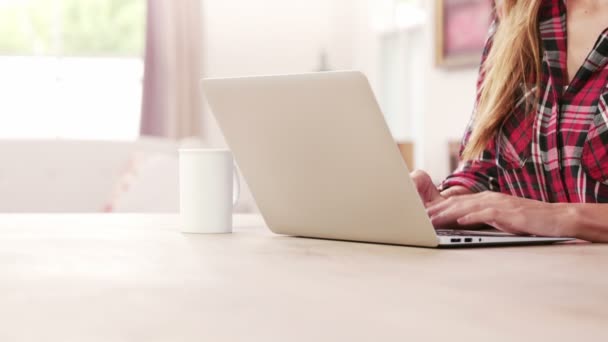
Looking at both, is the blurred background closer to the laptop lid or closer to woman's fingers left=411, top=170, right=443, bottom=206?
woman's fingers left=411, top=170, right=443, bottom=206

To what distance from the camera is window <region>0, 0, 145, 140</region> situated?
5566 millimetres

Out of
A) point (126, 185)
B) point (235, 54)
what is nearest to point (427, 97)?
point (235, 54)

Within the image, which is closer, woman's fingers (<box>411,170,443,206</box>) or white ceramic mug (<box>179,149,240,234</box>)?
white ceramic mug (<box>179,149,240,234</box>)

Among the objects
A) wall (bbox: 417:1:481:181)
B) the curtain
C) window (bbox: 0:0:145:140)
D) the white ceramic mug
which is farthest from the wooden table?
window (bbox: 0:0:145:140)

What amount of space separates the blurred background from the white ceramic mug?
3358mm

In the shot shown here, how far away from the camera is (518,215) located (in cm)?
105

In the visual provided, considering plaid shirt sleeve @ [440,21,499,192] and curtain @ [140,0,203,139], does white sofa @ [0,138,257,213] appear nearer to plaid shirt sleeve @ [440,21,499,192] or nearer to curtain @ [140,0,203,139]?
plaid shirt sleeve @ [440,21,499,192]

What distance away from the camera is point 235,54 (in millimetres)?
6016

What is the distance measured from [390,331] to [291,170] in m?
0.58

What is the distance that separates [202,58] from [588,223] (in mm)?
4966

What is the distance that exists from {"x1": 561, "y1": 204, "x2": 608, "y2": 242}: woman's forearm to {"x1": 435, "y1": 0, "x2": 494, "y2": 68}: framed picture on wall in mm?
3357

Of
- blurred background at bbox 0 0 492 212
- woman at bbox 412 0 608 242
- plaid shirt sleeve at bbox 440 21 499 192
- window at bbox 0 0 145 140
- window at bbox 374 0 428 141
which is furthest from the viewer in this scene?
window at bbox 0 0 145 140

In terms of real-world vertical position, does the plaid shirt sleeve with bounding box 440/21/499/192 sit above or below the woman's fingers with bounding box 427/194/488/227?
below

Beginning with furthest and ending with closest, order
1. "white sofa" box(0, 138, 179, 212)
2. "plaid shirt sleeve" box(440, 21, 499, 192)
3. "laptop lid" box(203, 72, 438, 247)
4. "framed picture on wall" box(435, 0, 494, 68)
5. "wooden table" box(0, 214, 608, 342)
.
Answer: "framed picture on wall" box(435, 0, 494, 68) < "white sofa" box(0, 138, 179, 212) < "plaid shirt sleeve" box(440, 21, 499, 192) < "laptop lid" box(203, 72, 438, 247) < "wooden table" box(0, 214, 608, 342)
